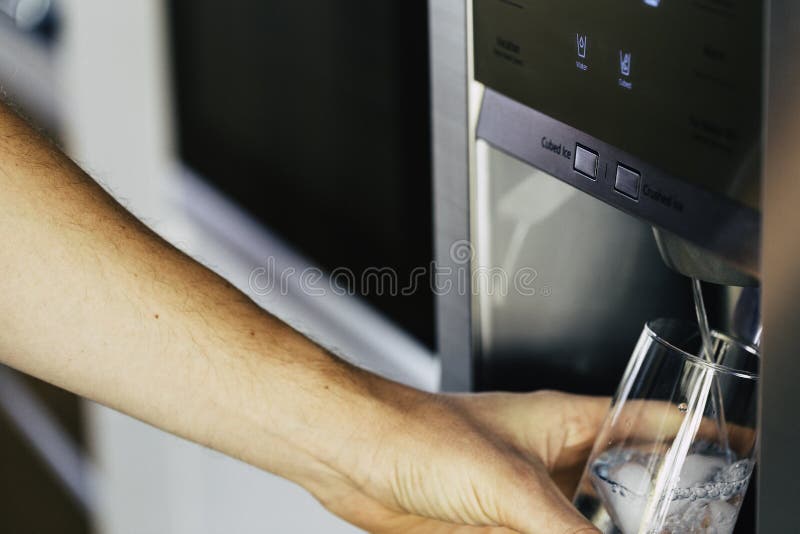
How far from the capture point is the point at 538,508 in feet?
1.74

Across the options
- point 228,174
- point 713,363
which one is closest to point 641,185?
point 713,363

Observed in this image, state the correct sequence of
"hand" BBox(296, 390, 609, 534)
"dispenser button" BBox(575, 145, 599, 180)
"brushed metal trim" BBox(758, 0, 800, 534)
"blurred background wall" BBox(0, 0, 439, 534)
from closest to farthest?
"brushed metal trim" BBox(758, 0, 800, 534) < "dispenser button" BBox(575, 145, 599, 180) < "hand" BBox(296, 390, 609, 534) < "blurred background wall" BBox(0, 0, 439, 534)

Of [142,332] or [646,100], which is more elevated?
[646,100]

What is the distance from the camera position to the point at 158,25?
1385 mm

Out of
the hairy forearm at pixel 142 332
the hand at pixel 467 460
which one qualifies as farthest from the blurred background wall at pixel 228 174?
the hand at pixel 467 460

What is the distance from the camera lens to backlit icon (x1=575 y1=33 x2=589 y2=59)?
0.42m

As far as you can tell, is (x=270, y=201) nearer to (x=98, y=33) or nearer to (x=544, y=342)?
(x=98, y=33)

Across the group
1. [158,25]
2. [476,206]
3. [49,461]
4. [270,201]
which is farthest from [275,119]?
[49,461]

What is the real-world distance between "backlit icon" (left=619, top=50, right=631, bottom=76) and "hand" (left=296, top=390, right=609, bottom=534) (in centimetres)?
23

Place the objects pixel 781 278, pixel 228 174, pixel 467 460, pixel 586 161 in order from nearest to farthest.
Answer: pixel 781 278, pixel 586 161, pixel 467 460, pixel 228 174

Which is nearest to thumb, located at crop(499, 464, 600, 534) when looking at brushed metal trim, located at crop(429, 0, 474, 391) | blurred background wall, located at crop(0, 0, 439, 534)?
brushed metal trim, located at crop(429, 0, 474, 391)

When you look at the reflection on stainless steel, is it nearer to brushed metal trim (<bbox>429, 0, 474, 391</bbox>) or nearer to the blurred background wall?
brushed metal trim (<bbox>429, 0, 474, 391</bbox>)

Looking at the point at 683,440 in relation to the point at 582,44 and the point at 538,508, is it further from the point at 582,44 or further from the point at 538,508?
the point at 582,44

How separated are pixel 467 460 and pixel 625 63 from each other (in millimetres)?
255
